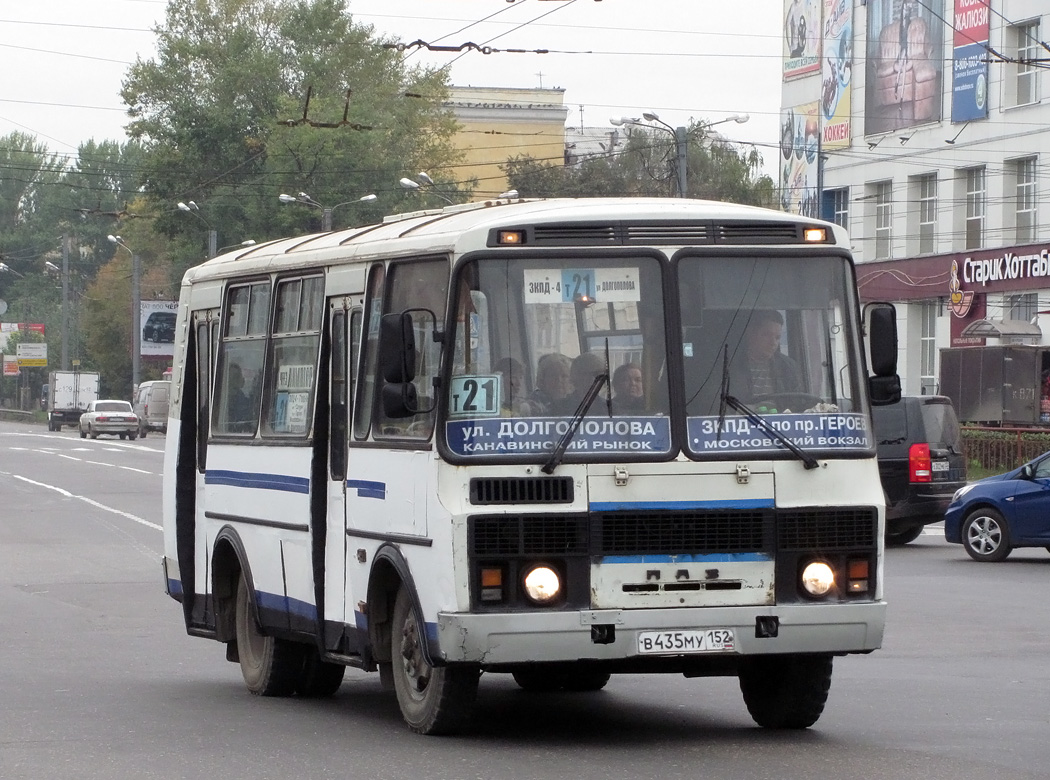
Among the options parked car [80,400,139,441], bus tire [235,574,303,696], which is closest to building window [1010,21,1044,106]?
bus tire [235,574,303,696]

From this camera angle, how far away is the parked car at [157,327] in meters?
86.7

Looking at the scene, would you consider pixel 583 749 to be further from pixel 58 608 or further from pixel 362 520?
pixel 58 608

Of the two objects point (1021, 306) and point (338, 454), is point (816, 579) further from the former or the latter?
point (1021, 306)

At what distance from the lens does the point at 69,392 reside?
91.6 metres

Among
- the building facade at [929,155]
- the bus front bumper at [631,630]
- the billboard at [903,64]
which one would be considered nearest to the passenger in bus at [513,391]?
the bus front bumper at [631,630]

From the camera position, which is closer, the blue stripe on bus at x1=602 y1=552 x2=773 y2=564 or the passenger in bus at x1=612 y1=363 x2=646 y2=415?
the blue stripe on bus at x1=602 y1=552 x2=773 y2=564

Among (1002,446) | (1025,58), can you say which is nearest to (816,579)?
(1002,446)

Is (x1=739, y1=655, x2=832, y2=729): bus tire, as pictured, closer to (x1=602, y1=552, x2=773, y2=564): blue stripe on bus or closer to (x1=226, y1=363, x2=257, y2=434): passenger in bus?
(x1=602, y1=552, x2=773, y2=564): blue stripe on bus

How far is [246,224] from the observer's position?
255 ft

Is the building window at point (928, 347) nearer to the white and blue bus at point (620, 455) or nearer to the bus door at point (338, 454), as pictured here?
the bus door at point (338, 454)

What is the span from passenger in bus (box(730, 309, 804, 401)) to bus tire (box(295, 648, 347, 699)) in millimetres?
3461

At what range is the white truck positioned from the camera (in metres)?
91.2

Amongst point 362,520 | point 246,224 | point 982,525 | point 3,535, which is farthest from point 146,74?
point 362,520

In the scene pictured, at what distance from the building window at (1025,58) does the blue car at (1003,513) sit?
988 inches
